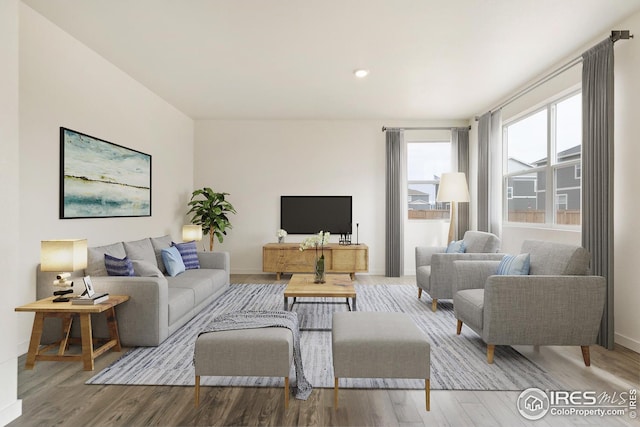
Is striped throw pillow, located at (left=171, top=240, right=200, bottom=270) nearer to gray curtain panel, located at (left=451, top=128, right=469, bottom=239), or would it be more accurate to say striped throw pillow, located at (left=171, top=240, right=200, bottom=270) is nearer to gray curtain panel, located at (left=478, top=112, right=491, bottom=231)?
gray curtain panel, located at (left=478, top=112, right=491, bottom=231)

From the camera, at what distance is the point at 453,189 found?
5527 millimetres

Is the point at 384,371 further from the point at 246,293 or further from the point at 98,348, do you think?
the point at 246,293

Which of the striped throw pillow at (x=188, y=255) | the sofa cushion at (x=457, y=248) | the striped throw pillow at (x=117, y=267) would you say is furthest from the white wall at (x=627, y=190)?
the striped throw pillow at (x=188, y=255)

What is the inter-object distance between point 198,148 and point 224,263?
2654 mm

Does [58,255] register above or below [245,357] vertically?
above

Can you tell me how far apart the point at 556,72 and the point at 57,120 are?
5079 millimetres

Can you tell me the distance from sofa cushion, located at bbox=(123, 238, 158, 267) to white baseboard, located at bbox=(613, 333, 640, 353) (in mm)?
4750

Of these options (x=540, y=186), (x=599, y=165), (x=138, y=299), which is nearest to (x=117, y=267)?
(x=138, y=299)

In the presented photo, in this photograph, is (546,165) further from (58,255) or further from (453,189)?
(58,255)

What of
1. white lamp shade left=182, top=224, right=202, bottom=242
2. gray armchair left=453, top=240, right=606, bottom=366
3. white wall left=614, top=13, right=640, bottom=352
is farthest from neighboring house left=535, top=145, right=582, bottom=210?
white lamp shade left=182, top=224, right=202, bottom=242

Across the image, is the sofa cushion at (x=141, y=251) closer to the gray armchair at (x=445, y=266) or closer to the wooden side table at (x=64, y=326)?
the wooden side table at (x=64, y=326)

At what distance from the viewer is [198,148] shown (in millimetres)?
6773

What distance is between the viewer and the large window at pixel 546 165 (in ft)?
13.1

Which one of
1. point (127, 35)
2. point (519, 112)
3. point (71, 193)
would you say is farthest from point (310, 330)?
point (519, 112)
